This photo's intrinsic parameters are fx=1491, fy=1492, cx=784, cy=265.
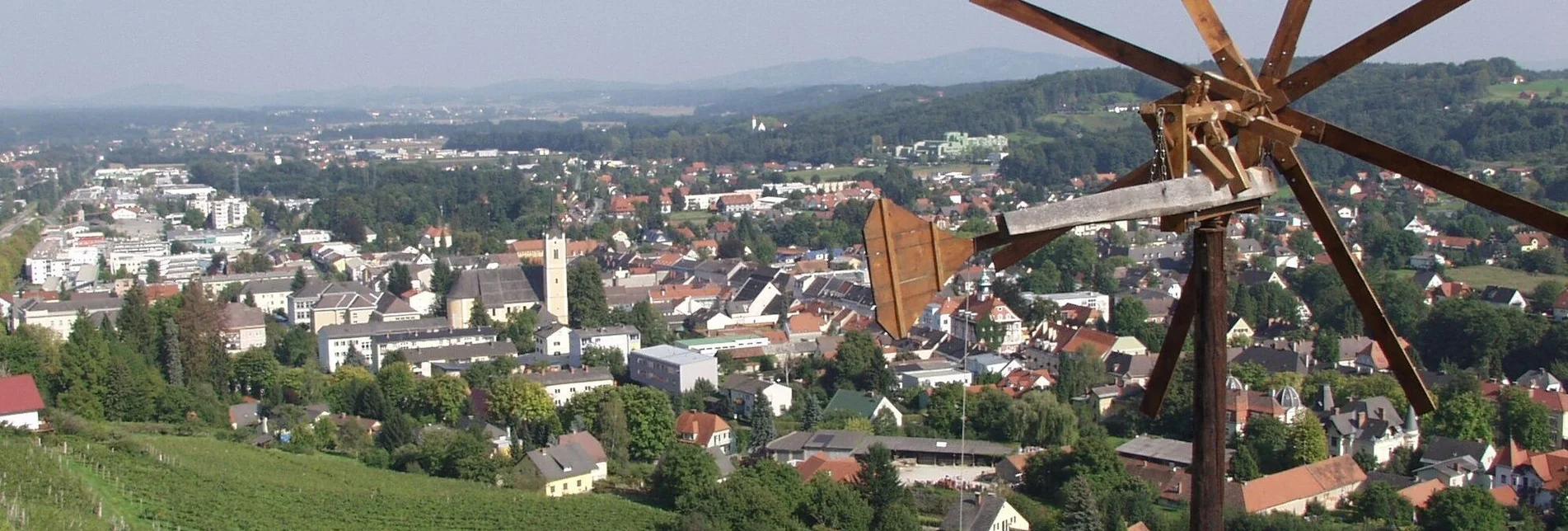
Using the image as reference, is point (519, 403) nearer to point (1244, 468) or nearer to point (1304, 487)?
point (1244, 468)

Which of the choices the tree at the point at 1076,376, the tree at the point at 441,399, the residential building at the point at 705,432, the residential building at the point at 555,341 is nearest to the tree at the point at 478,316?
the residential building at the point at 555,341

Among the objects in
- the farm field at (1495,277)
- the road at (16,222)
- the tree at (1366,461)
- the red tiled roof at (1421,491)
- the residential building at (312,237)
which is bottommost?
the road at (16,222)

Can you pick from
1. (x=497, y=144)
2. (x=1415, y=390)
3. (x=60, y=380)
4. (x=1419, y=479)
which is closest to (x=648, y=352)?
(x=60, y=380)

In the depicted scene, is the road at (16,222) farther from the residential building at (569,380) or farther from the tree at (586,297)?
the residential building at (569,380)

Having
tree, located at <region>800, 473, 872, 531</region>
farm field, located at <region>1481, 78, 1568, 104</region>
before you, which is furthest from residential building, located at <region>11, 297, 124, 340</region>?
farm field, located at <region>1481, 78, 1568, 104</region>

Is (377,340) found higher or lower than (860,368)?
lower

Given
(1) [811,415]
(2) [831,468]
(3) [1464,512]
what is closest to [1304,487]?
(3) [1464,512]

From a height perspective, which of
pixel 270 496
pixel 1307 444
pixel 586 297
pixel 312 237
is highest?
pixel 270 496
